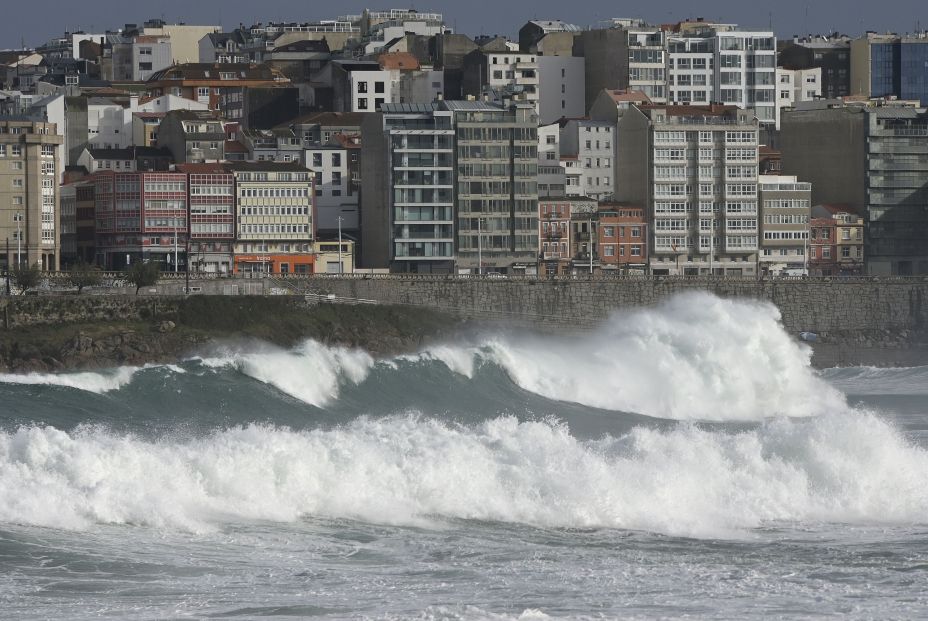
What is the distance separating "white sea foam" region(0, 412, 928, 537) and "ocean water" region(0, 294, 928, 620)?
50mm

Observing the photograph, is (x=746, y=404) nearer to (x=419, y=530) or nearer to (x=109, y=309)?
(x=109, y=309)

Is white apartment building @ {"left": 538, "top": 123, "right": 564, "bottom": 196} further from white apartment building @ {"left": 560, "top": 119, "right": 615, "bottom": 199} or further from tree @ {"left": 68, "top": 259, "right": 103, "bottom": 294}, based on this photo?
tree @ {"left": 68, "top": 259, "right": 103, "bottom": 294}

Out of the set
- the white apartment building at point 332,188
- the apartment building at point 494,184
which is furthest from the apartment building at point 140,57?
the apartment building at point 494,184

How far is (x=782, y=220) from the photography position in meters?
103

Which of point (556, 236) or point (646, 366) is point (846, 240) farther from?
point (646, 366)

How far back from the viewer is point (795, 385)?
7138cm

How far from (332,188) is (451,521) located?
68.1 metres

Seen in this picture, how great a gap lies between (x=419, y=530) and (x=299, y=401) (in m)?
25.0

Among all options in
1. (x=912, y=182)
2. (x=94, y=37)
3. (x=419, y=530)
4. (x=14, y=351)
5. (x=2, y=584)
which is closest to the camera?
(x=2, y=584)

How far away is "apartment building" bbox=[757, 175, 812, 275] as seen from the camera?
103 metres

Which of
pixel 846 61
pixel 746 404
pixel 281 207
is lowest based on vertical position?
pixel 746 404

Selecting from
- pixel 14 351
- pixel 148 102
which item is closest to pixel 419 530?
pixel 14 351

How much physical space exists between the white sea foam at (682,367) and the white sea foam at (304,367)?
168 inches

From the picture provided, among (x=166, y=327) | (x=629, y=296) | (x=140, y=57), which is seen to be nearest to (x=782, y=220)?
(x=629, y=296)
